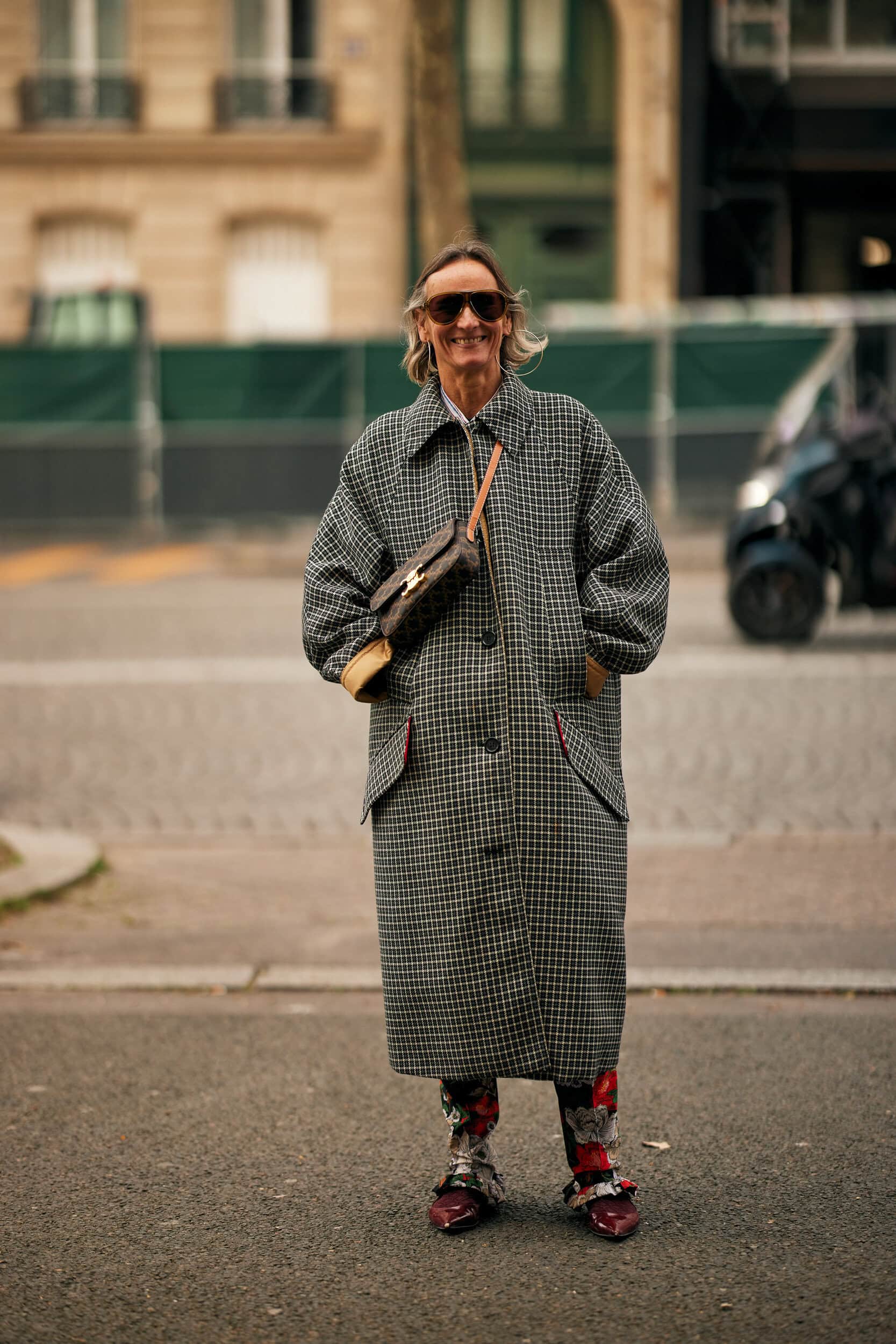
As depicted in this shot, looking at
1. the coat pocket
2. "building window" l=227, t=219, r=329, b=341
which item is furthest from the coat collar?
"building window" l=227, t=219, r=329, b=341

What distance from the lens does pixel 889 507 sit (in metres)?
11.0

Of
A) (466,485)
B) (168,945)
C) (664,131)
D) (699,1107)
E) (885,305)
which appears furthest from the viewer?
(664,131)

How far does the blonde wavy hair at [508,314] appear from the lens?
3725mm

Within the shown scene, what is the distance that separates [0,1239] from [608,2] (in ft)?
86.0

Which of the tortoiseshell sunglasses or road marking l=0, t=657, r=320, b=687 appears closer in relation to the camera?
the tortoiseshell sunglasses

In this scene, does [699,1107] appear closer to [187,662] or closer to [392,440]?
[392,440]

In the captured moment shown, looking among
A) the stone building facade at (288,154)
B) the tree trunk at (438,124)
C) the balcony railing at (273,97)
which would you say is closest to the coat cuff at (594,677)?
the tree trunk at (438,124)

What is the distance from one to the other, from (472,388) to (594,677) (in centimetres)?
62

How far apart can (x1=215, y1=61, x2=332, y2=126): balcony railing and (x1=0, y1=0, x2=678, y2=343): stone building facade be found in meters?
0.03

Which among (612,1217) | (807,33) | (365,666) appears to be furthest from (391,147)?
(612,1217)

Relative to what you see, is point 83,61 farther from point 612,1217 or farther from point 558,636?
point 612,1217

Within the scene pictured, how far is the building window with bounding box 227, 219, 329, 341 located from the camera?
90.4ft

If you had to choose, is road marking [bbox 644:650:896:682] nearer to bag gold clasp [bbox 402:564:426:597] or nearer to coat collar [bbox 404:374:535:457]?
coat collar [bbox 404:374:535:457]

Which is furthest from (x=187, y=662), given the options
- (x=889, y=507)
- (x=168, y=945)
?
(x=168, y=945)
